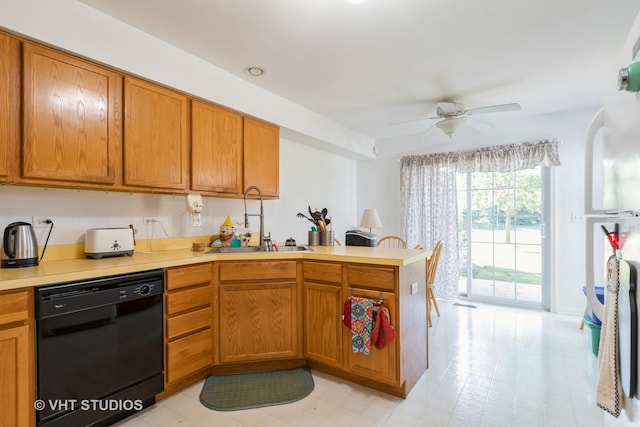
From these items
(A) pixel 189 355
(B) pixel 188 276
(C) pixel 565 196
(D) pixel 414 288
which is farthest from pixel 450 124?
(A) pixel 189 355

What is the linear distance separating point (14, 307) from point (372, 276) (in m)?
1.85

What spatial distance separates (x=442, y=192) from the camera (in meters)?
4.45

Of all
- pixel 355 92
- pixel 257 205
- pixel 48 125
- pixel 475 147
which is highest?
pixel 355 92

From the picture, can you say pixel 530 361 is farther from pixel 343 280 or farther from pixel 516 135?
pixel 516 135

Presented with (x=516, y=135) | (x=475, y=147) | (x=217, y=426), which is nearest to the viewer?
(x=217, y=426)

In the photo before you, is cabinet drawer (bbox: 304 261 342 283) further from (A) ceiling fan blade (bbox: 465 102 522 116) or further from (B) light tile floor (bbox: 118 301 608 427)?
(A) ceiling fan blade (bbox: 465 102 522 116)

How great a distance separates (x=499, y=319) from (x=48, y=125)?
172 inches

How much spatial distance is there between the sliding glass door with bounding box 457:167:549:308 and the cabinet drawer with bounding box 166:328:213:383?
11.7ft

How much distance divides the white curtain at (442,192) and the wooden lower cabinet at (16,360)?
416 cm

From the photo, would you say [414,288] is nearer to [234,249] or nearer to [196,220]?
[234,249]

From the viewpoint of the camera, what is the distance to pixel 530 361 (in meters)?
2.59

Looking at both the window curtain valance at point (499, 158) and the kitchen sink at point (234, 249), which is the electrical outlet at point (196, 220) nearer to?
the kitchen sink at point (234, 249)

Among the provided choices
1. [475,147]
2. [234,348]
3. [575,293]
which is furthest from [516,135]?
[234,348]

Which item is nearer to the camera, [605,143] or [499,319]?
[605,143]
